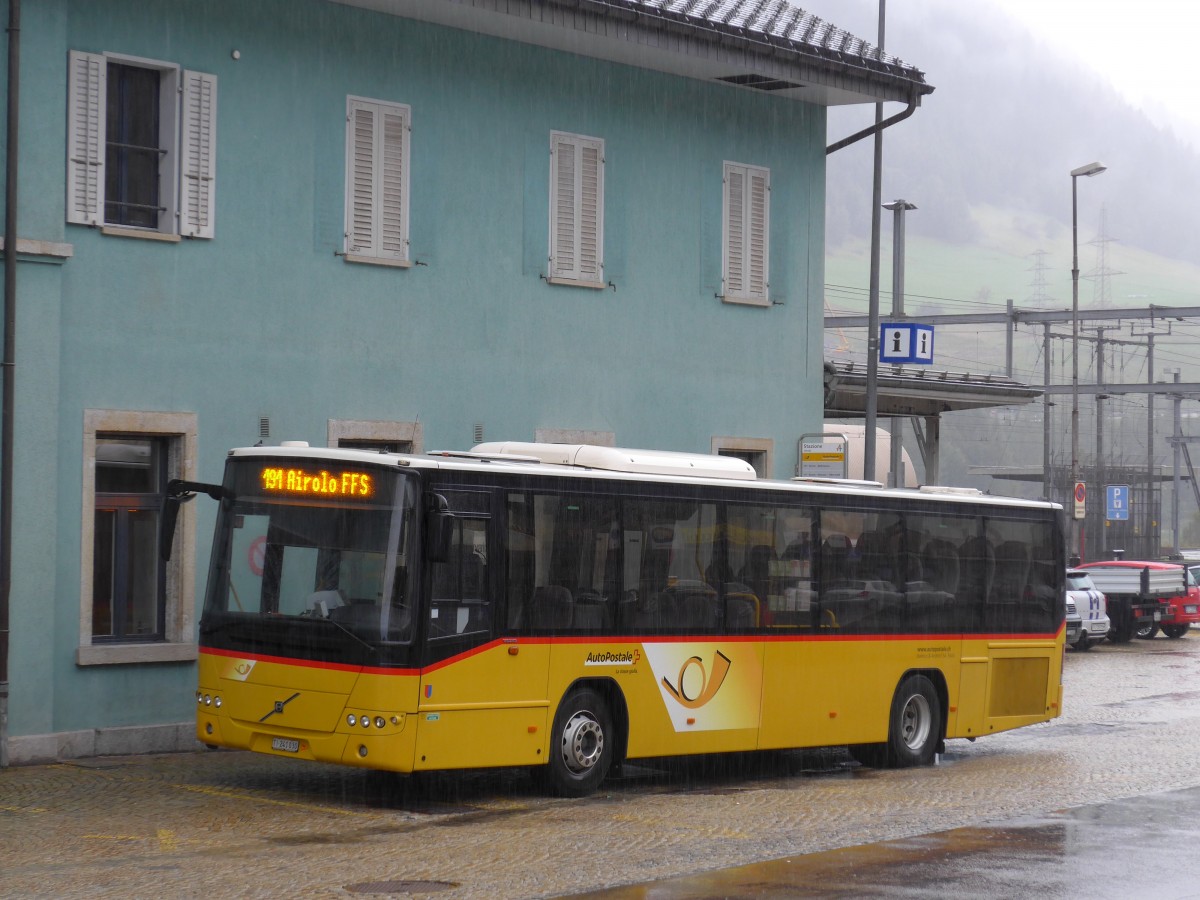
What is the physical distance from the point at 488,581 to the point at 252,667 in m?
1.86

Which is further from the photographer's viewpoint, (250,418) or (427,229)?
(427,229)

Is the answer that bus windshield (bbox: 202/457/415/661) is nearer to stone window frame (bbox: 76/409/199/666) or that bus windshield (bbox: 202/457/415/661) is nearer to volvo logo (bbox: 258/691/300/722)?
volvo logo (bbox: 258/691/300/722)

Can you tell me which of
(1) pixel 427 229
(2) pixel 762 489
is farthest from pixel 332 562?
(1) pixel 427 229

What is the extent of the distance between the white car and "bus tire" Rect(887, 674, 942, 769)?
17.8 meters

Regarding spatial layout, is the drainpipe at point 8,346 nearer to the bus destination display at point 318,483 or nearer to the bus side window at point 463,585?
the bus destination display at point 318,483

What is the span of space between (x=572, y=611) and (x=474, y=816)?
1.93 meters

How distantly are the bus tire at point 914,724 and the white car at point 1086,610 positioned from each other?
700 inches

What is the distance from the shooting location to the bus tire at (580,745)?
46.6ft

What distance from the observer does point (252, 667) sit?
1359 cm

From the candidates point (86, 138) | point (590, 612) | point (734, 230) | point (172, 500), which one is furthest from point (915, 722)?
point (86, 138)

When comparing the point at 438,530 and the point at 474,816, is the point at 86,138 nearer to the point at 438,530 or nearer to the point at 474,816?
the point at 438,530

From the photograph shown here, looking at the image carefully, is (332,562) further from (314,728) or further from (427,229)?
(427,229)

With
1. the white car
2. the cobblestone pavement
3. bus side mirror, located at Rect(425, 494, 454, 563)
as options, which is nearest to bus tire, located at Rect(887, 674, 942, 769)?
the cobblestone pavement

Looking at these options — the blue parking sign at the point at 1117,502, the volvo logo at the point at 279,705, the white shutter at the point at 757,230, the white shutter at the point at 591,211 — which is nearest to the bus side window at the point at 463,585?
the volvo logo at the point at 279,705
